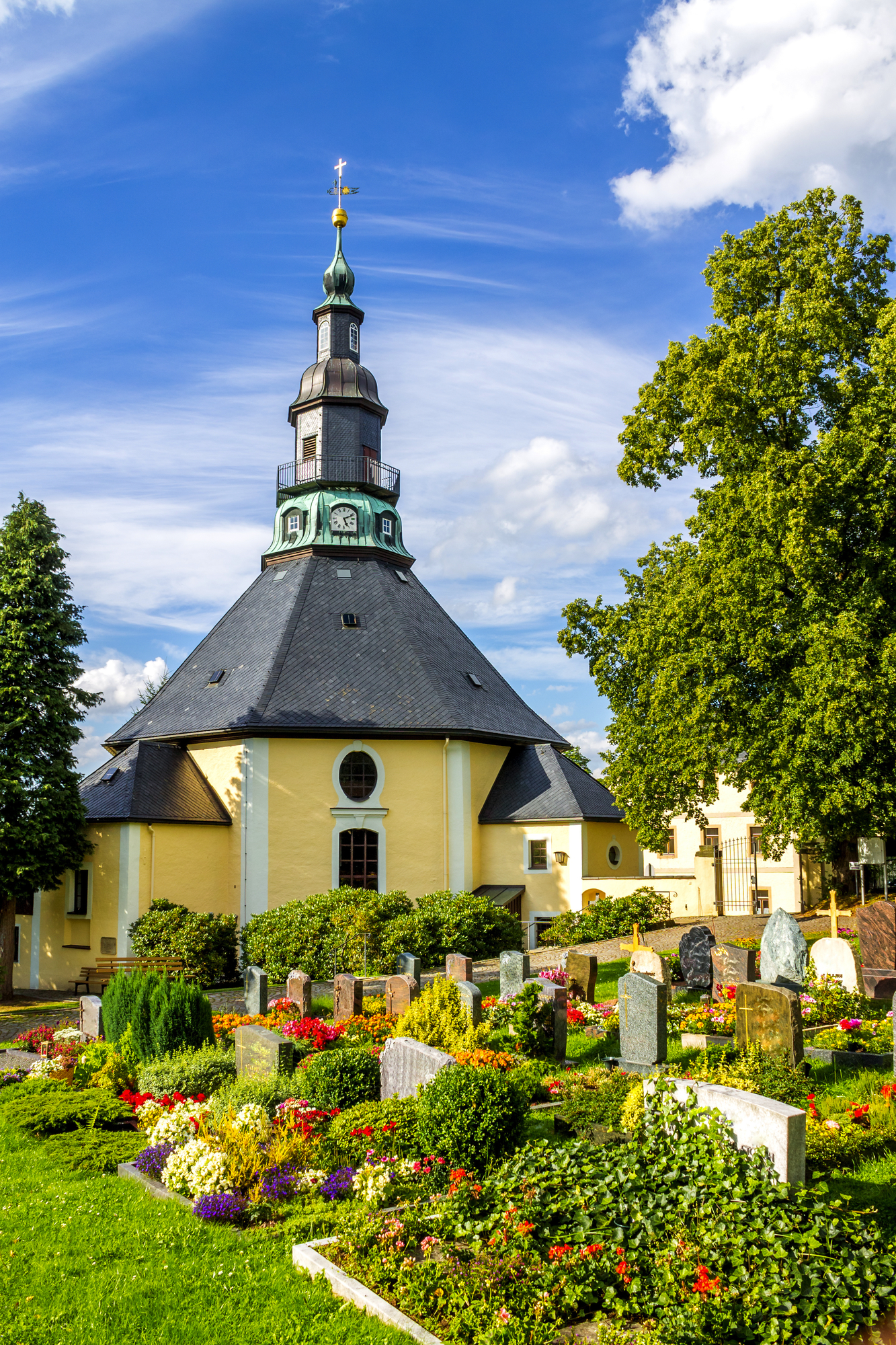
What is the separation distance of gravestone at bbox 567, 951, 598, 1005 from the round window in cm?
1098

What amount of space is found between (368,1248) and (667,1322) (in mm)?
2108

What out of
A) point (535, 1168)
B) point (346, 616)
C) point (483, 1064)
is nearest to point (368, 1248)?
point (535, 1168)

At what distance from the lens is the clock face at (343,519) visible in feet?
99.1

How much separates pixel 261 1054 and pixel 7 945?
1433 cm

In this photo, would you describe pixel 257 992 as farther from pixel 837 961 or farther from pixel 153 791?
pixel 153 791

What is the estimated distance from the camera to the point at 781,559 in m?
19.0

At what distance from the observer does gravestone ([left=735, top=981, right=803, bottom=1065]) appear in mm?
9961

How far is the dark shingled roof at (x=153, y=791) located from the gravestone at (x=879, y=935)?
50.0ft

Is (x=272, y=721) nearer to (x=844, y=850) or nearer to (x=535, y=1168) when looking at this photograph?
(x=844, y=850)

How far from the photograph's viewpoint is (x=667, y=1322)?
509 centimetres

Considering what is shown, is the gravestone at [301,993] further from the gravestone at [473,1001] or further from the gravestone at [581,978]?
the gravestone at [473,1001]

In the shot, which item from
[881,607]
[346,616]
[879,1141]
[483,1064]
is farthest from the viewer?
[346,616]

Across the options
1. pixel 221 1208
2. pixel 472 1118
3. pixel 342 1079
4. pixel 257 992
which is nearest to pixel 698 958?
pixel 257 992

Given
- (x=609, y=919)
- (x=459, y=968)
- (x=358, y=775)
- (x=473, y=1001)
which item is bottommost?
(x=609, y=919)
